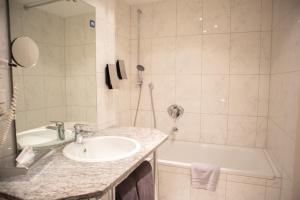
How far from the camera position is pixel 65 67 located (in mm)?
1445

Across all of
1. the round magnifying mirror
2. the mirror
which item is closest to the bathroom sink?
the mirror

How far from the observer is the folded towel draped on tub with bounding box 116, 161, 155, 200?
1.21 metres

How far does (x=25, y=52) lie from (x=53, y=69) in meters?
0.24

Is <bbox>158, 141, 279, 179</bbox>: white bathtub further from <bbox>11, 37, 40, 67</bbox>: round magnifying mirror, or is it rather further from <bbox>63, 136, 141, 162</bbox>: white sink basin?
<bbox>11, 37, 40, 67</bbox>: round magnifying mirror

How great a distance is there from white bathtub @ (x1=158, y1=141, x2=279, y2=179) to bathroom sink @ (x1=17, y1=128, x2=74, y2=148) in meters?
1.09

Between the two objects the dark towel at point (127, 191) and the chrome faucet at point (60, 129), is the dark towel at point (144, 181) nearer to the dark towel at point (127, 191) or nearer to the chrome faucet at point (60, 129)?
the dark towel at point (127, 191)

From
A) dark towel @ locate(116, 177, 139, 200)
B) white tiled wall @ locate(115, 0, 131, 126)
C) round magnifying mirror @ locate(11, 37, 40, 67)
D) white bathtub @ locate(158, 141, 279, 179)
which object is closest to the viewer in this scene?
round magnifying mirror @ locate(11, 37, 40, 67)

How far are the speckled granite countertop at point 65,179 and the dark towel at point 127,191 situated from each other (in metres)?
0.24

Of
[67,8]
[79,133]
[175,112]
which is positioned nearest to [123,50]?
[175,112]

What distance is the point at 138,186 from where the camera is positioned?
50.1 inches

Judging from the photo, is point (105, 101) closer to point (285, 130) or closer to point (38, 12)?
point (38, 12)

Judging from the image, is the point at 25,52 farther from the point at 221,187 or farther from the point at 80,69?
the point at 221,187

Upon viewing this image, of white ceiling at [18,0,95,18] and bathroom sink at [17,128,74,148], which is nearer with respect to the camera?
bathroom sink at [17,128,74,148]

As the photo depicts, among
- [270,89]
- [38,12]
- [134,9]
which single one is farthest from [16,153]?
[270,89]
